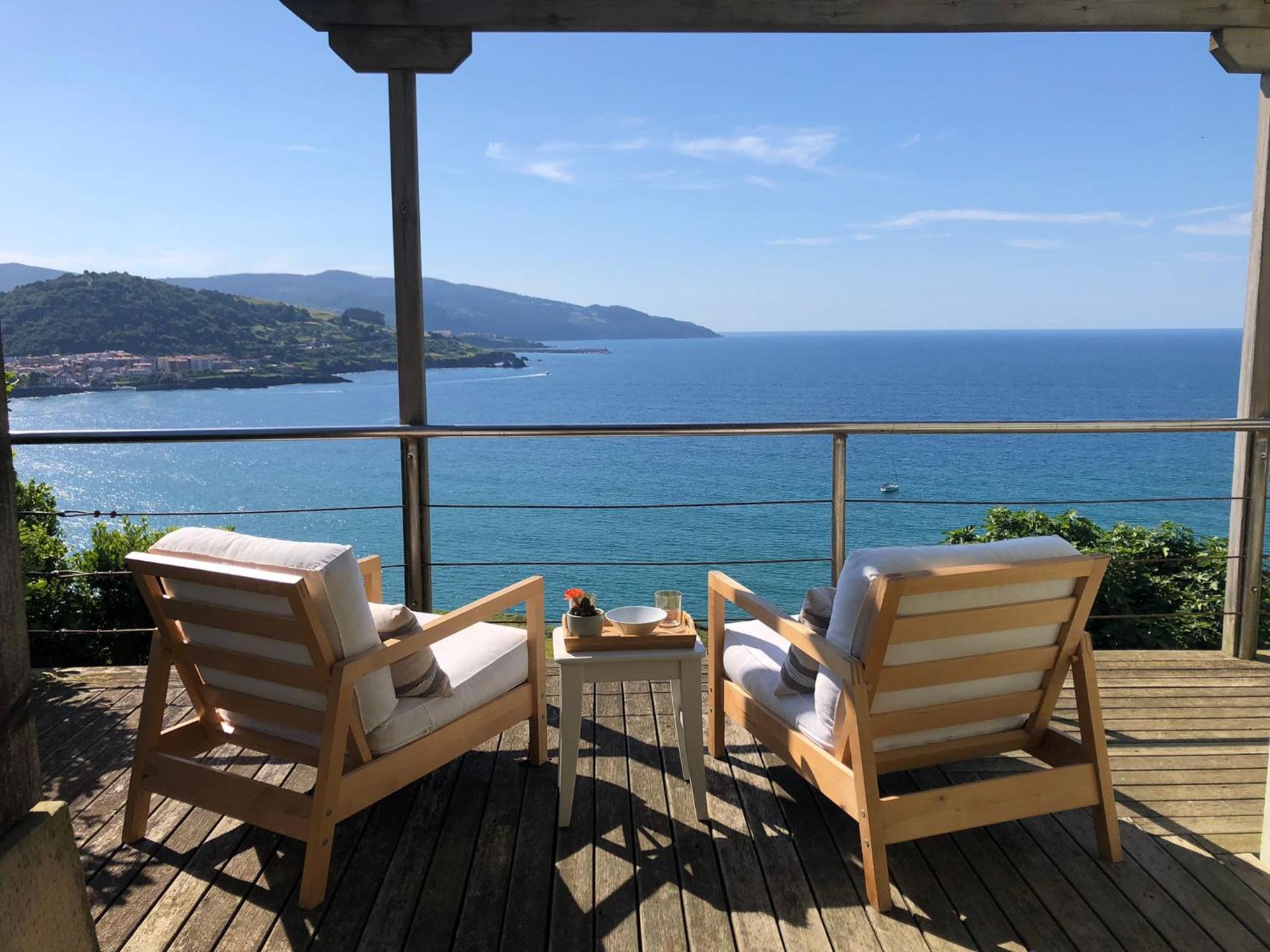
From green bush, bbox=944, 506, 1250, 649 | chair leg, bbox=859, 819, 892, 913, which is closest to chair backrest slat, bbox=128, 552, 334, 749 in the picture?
chair leg, bbox=859, 819, 892, 913

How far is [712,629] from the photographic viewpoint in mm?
3160

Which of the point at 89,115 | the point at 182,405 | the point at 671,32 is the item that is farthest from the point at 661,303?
the point at 671,32

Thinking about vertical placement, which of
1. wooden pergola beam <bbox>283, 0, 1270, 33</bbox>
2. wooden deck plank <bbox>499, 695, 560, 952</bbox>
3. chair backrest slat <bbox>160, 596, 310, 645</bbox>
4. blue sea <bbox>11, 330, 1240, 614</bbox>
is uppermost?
wooden pergola beam <bbox>283, 0, 1270, 33</bbox>

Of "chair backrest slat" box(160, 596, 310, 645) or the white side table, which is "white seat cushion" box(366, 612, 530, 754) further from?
"chair backrest slat" box(160, 596, 310, 645)

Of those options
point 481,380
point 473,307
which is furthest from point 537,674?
point 481,380

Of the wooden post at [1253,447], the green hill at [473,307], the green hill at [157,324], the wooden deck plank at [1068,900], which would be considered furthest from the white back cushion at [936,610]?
the green hill at [473,307]

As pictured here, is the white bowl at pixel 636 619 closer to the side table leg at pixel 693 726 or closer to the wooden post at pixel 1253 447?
the side table leg at pixel 693 726

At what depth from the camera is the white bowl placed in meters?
2.77

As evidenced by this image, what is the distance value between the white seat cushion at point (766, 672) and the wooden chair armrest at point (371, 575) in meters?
1.20

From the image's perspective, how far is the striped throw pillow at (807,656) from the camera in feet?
8.54

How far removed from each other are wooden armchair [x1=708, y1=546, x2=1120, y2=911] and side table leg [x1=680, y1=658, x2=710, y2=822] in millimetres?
231

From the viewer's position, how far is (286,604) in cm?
232

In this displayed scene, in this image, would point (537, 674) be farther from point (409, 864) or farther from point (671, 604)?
point (409, 864)

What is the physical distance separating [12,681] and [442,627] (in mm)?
1344
